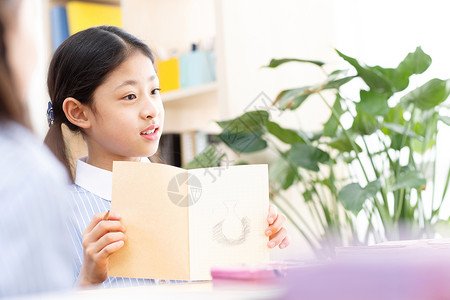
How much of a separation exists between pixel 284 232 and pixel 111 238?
1.07 ft

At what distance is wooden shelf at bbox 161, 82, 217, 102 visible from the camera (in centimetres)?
219

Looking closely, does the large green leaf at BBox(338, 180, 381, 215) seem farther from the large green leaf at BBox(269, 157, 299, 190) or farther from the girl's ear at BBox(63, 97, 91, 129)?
the girl's ear at BBox(63, 97, 91, 129)

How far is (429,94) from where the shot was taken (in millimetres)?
1534

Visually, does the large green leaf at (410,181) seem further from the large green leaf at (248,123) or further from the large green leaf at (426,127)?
the large green leaf at (248,123)

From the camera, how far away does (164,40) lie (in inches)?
102

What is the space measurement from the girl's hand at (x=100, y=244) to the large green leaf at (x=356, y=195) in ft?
2.21

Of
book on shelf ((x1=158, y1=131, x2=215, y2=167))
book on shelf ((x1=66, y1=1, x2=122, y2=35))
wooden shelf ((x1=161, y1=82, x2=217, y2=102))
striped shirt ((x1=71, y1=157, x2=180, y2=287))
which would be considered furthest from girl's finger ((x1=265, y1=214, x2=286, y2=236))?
book on shelf ((x1=66, y1=1, x2=122, y2=35))

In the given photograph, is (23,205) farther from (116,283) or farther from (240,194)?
Answer: (116,283)

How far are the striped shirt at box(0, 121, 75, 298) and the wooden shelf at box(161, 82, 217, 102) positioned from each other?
1580mm

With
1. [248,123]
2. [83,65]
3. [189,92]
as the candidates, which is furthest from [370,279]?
[189,92]

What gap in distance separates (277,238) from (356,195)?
51 centimetres

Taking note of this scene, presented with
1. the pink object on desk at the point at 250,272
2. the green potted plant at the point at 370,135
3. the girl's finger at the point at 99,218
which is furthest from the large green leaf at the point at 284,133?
the pink object on desk at the point at 250,272

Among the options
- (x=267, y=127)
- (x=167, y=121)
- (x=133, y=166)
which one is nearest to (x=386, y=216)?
(x=267, y=127)

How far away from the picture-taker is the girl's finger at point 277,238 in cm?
105
